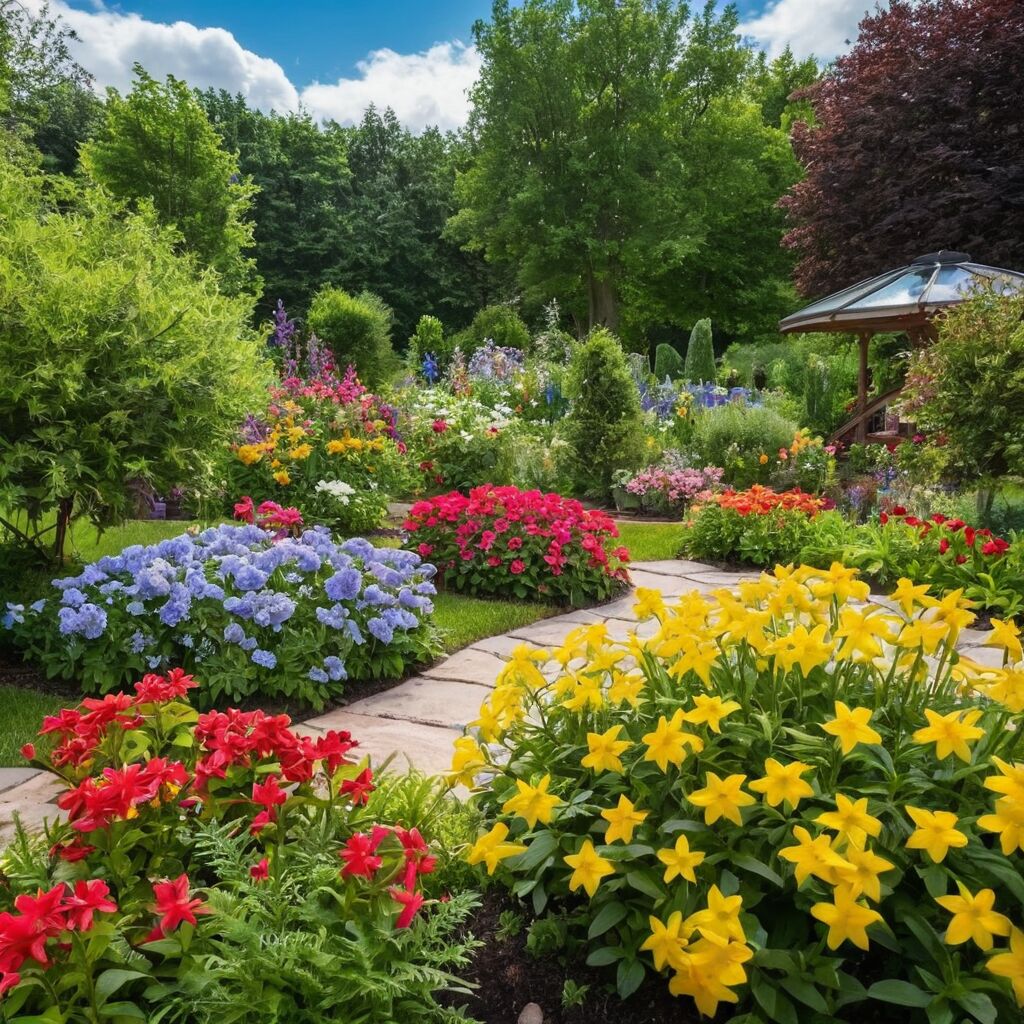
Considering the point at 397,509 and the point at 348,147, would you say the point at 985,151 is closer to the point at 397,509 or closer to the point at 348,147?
the point at 397,509

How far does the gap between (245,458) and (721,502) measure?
12.9 ft

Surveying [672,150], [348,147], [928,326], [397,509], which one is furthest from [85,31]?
[928,326]

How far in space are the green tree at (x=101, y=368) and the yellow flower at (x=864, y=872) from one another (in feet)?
10.3

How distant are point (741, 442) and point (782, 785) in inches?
310

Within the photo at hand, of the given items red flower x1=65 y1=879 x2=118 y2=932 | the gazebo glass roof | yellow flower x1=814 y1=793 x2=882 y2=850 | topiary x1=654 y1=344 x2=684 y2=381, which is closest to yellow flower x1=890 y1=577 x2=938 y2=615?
yellow flower x1=814 y1=793 x2=882 y2=850

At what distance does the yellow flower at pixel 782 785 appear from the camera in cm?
145

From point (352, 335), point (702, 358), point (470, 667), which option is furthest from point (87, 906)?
point (702, 358)

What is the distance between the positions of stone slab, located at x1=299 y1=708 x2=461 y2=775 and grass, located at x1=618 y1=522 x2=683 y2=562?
3464 mm

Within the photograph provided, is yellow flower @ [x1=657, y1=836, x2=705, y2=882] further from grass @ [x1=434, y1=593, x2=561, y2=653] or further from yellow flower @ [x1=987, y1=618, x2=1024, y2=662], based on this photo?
grass @ [x1=434, y1=593, x2=561, y2=653]

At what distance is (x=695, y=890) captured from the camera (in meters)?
1.49

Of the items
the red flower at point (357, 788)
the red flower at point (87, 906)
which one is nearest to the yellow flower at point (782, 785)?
the red flower at point (357, 788)

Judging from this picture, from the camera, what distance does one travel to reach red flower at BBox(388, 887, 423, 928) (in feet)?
4.80

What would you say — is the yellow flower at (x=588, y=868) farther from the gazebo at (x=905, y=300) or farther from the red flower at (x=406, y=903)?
the gazebo at (x=905, y=300)

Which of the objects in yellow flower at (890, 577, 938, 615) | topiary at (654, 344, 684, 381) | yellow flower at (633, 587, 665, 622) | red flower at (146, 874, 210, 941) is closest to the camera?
red flower at (146, 874, 210, 941)
